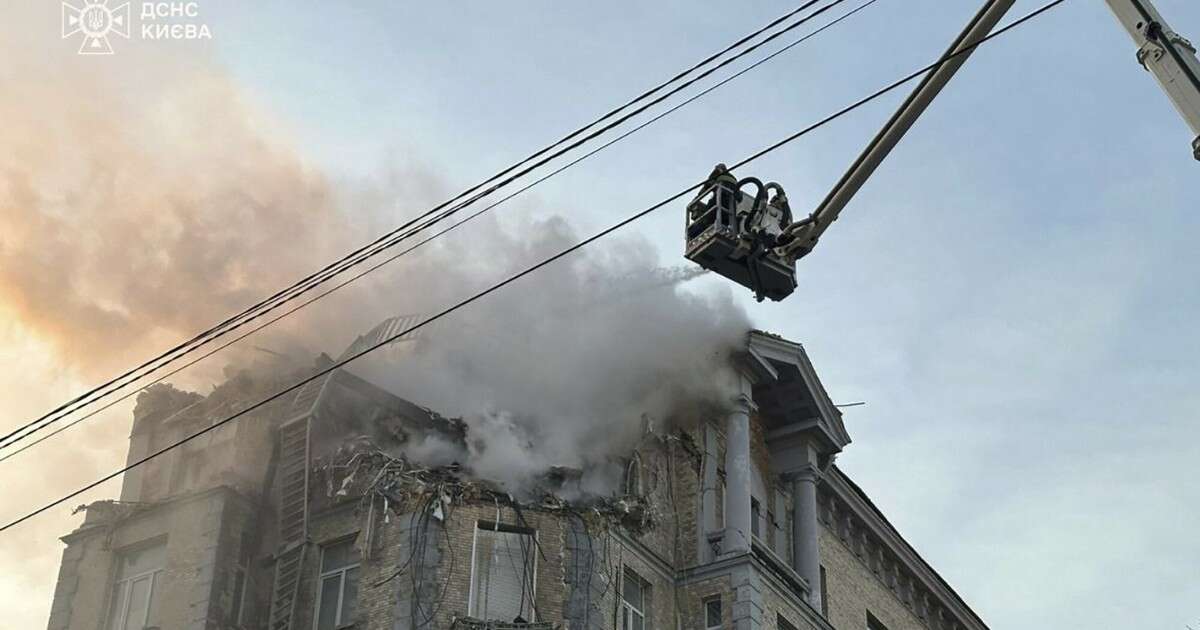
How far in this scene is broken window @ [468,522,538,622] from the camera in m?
26.4

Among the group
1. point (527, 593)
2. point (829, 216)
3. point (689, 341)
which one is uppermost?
point (689, 341)

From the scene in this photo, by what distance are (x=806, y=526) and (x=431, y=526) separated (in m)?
9.58

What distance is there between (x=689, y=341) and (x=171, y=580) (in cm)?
1052

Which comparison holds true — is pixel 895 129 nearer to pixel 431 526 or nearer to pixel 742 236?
pixel 742 236

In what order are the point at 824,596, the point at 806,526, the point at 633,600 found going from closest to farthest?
the point at 633,600 → the point at 806,526 → the point at 824,596

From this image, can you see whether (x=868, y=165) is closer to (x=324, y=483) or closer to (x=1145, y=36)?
(x=1145, y=36)

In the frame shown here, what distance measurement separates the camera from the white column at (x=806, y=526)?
107 ft

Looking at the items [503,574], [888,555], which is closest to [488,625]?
[503,574]

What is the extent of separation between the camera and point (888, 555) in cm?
3759

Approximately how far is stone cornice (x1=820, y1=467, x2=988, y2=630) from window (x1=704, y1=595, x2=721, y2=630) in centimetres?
606

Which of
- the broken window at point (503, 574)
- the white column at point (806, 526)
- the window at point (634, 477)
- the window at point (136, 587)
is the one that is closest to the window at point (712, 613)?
the window at point (634, 477)

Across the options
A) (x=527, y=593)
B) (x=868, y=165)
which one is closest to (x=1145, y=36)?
(x=868, y=165)

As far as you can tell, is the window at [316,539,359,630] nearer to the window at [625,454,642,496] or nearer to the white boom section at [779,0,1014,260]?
the window at [625,454,642,496]

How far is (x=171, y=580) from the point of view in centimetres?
2877
